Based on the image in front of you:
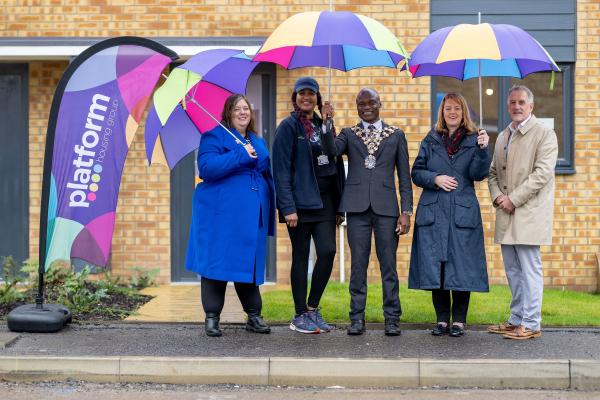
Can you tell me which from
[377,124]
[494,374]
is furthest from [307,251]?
[494,374]

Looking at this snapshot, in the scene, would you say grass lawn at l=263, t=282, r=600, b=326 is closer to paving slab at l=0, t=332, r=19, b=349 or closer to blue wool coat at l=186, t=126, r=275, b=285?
blue wool coat at l=186, t=126, r=275, b=285

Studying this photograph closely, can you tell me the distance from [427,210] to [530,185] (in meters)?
0.78

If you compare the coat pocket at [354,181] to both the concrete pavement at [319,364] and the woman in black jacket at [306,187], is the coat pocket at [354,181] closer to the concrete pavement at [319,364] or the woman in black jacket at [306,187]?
the woman in black jacket at [306,187]

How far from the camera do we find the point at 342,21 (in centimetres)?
724

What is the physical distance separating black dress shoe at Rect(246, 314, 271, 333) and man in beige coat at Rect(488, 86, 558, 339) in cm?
184

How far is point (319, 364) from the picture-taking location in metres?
6.64

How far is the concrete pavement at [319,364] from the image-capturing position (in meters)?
6.60

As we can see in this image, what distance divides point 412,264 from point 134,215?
453 cm

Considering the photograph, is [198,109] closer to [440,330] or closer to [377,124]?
[377,124]

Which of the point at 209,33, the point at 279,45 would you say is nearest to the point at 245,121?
the point at 279,45

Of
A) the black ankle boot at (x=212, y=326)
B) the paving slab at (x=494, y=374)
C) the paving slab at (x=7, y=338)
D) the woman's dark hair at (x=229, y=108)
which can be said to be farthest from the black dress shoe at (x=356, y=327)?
the paving slab at (x=7, y=338)

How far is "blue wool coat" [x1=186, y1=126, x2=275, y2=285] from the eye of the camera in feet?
25.0

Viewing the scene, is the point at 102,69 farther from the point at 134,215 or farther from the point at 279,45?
the point at 134,215

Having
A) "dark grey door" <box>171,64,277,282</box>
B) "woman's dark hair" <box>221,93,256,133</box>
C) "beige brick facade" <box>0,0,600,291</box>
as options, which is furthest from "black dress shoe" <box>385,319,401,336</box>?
"dark grey door" <box>171,64,277,282</box>
